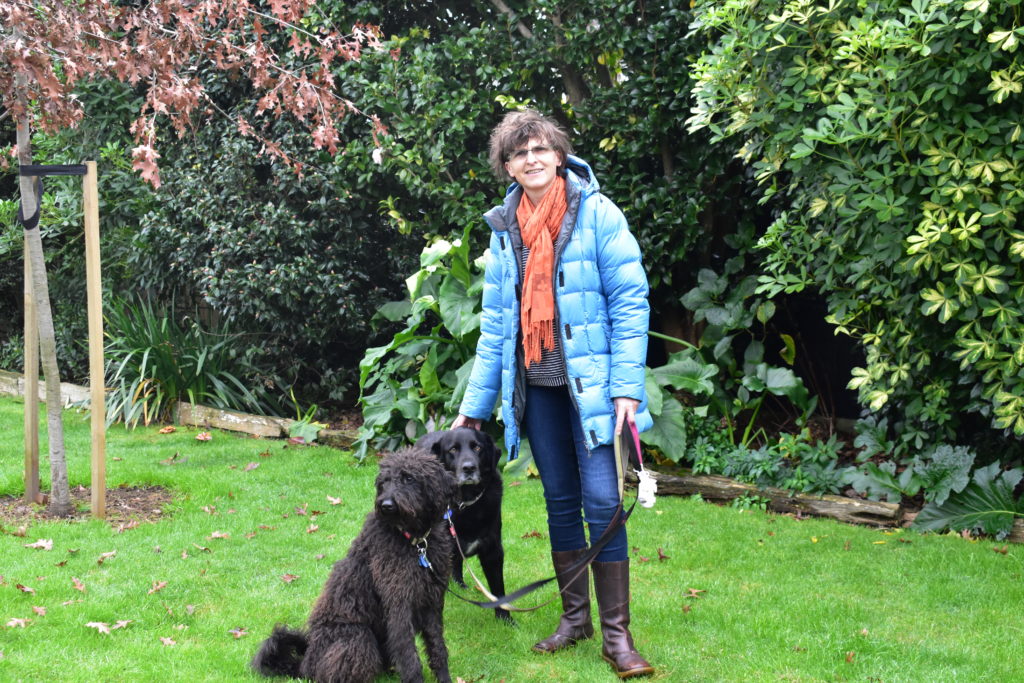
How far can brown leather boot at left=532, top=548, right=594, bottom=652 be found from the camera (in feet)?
12.2

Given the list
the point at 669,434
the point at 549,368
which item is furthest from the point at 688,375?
the point at 549,368

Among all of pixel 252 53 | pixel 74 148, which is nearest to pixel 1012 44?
pixel 252 53

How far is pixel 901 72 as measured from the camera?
15.2 ft

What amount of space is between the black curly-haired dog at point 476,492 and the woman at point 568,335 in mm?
241

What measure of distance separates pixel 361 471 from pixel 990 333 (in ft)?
13.7

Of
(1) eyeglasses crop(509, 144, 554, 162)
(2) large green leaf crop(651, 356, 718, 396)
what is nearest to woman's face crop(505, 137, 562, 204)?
(1) eyeglasses crop(509, 144, 554, 162)

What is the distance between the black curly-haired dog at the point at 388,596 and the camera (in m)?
3.19

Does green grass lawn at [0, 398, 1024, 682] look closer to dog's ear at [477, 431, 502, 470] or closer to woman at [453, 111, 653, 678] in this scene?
woman at [453, 111, 653, 678]

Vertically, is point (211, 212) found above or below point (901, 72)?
below

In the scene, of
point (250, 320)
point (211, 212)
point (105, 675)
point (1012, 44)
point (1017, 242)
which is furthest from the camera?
point (250, 320)

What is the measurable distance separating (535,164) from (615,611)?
1.68 metres

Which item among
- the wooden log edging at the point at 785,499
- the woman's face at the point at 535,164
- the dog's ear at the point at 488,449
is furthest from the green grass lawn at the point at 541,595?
the woman's face at the point at 535,164

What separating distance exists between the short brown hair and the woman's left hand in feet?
2.97

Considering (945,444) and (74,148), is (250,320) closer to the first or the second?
(74,148)
